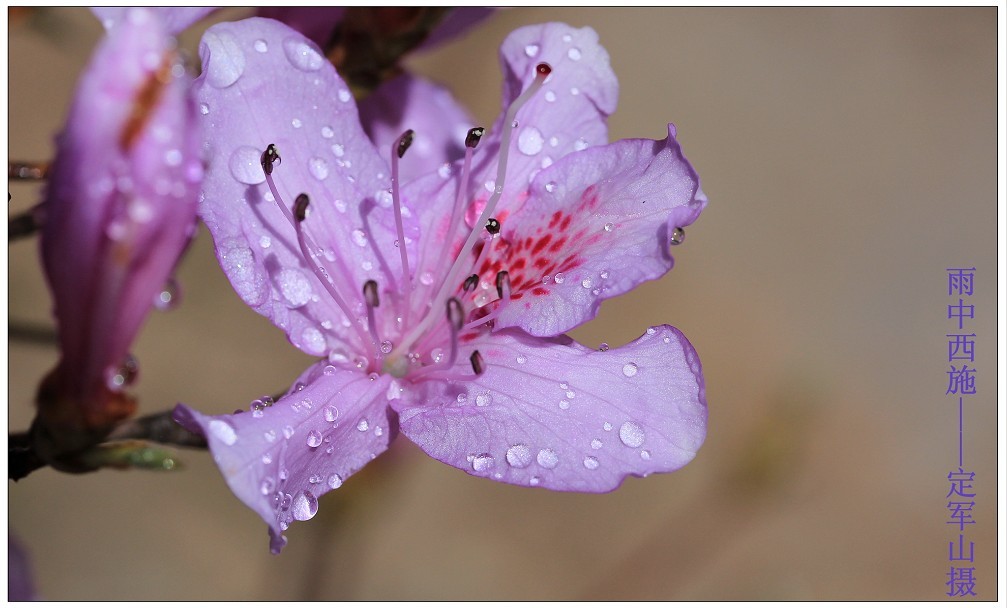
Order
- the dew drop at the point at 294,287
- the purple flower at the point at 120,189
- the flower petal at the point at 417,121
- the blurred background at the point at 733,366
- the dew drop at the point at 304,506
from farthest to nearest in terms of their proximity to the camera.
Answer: the blurred background at the point at 733,366
the flower petal at the point at 417,121
the dew drop at the point at 294,287
the dew drop at the point at 304,506
the purple flower at the point at 120,189

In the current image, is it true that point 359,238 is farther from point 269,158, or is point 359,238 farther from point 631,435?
point 631,435

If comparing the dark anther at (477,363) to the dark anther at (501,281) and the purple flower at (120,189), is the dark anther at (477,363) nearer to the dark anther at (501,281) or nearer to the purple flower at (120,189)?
the dark anther at (501,281)

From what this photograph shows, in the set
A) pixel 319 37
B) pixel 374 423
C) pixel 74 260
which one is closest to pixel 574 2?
pixel 319 37

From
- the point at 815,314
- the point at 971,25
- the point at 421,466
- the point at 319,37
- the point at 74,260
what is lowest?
the point at 421,466

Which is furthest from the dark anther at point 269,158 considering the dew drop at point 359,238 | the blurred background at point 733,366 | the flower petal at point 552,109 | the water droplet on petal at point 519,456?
the blurred background at point 733,366

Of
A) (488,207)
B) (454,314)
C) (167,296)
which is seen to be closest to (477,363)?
(454,314)

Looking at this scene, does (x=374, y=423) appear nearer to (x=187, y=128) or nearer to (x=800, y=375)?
(x=187, y=128)
